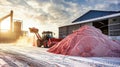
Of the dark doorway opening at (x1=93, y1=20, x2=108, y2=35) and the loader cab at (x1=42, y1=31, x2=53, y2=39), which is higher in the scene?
the dark doorway opening at (x1=93, y1=20, x2=108, y2=35)

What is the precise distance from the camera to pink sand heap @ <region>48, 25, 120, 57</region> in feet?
37.1

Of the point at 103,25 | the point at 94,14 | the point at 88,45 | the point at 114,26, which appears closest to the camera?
the point at 88,45

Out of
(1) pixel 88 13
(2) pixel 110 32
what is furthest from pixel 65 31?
(2) pixel 110 32

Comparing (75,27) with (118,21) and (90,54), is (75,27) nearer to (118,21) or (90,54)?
(118,21)

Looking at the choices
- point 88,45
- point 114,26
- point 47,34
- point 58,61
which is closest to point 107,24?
point 114,26

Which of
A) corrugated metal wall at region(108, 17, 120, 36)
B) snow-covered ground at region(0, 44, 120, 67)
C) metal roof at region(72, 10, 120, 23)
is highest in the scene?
metal roof at region(72, 10, 120, 23)

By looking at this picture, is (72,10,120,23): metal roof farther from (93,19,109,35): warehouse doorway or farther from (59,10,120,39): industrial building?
(93,19,109,35): warehouse doorway

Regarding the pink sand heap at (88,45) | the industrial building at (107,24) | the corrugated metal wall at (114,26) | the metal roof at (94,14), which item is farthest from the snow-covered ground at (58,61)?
the metal roof at (94,14)

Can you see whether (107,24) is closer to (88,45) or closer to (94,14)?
(88,45)

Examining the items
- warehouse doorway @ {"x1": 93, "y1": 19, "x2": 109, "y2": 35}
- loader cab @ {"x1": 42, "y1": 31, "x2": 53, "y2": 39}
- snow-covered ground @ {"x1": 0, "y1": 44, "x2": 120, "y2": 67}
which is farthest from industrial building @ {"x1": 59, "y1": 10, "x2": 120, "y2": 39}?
snow-covered ground @ {"x1": 0, "y1": 44, "x2": 120, "y2": 67}

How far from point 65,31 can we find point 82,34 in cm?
1997

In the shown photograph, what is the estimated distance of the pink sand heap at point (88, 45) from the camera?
1132 centimetres

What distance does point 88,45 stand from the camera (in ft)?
38.1

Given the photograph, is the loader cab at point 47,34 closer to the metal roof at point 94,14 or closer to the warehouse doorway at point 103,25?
the warehouse doorway at point 103,25
